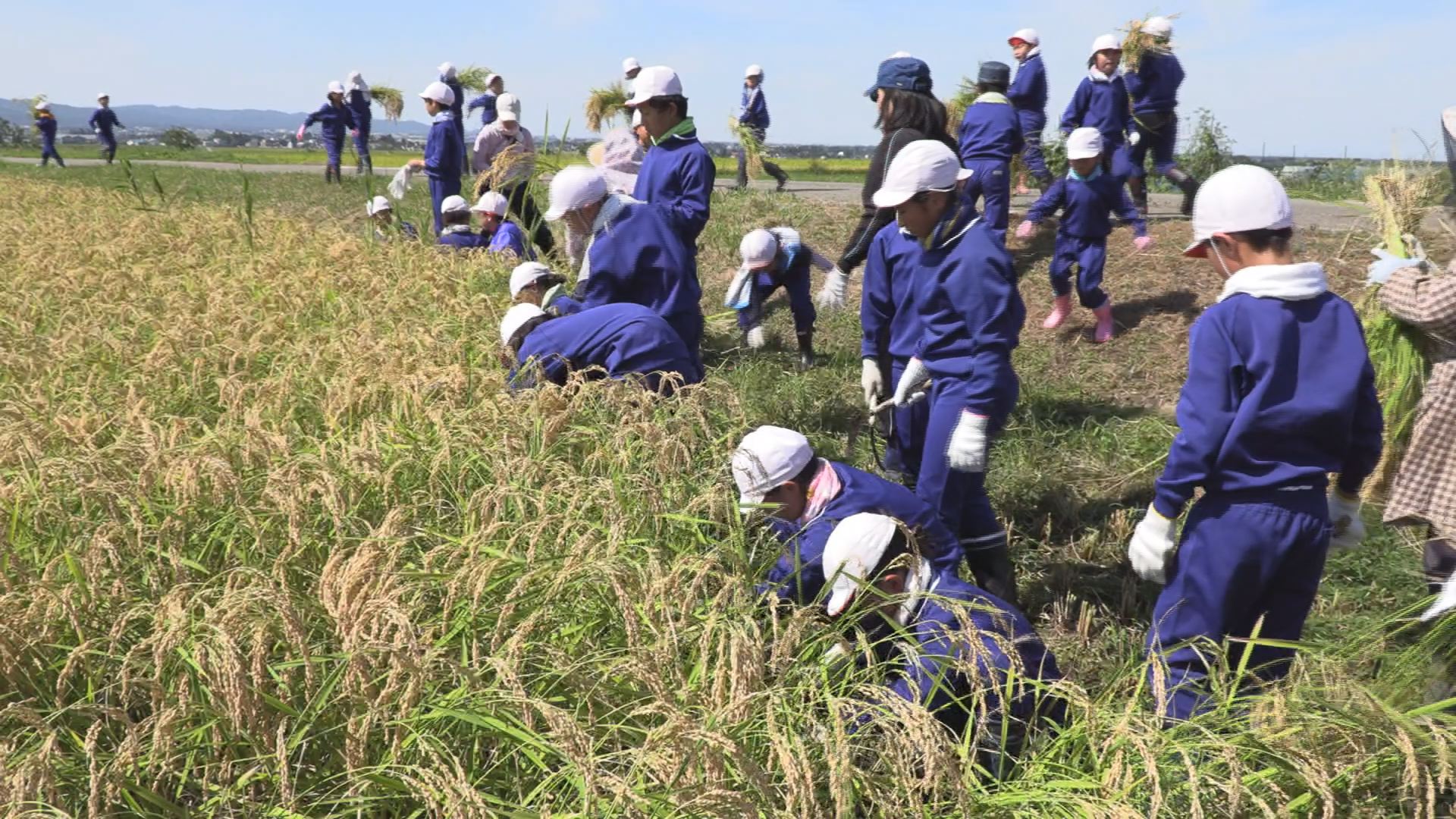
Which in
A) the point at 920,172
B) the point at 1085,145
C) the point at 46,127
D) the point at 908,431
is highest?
the point at 46,127

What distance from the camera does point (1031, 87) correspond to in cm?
797

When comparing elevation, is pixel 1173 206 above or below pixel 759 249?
above

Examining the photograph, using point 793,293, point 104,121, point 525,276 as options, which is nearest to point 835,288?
point 793,293

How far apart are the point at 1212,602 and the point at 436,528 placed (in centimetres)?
195

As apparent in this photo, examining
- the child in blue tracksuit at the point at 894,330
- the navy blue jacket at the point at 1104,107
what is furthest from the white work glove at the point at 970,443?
the navy blue jacket at the point at 1104,107

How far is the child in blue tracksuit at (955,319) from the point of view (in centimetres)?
326

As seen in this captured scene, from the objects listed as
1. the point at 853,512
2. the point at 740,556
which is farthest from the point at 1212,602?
the point at 740,556

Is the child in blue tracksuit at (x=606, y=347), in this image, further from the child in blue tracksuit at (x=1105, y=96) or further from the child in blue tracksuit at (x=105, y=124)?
the child in blue tracksuit at (x=105, y=124)

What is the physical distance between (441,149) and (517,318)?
15.9ft

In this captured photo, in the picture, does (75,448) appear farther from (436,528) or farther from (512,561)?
(512,561)

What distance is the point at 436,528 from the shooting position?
8.66 feet

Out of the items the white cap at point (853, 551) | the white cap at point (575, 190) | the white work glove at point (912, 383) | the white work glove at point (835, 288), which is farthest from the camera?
the white work glove at point (835, 288)

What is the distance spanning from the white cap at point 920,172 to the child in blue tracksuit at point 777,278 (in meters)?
3.14

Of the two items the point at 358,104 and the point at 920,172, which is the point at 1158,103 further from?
the point at 358,104
